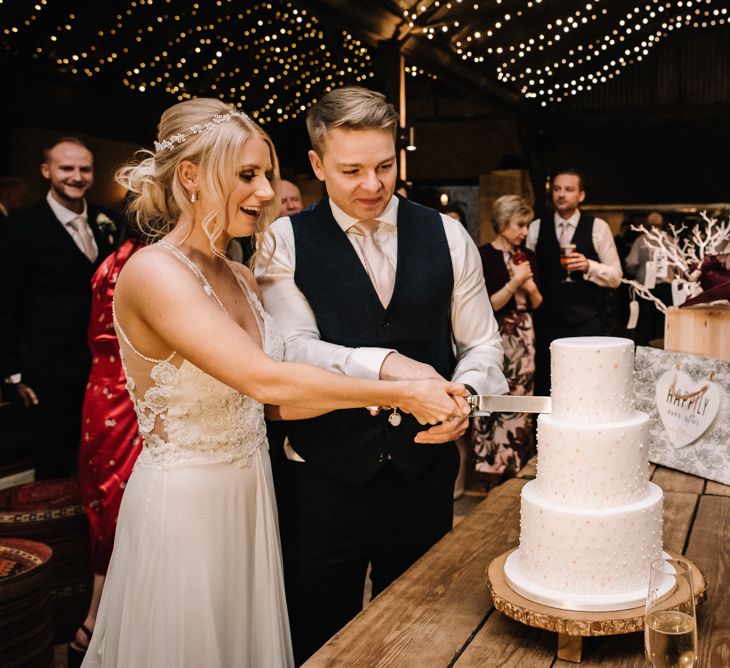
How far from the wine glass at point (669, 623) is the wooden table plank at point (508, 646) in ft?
0.84

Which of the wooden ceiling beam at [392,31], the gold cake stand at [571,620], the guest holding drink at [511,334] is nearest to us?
the gold cake stand at [571,620]

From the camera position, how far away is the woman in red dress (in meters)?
2.89

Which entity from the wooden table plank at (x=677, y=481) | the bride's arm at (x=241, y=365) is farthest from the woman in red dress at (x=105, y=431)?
the wooden table plank at (x=677, y=481)

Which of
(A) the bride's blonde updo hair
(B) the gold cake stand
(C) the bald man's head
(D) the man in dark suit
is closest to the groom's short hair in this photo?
(A) the bride's blonde updo hair

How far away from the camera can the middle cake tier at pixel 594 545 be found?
1405mm

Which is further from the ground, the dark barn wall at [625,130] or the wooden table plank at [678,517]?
the dark barn wall at [625,130]

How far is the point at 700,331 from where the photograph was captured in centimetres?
254

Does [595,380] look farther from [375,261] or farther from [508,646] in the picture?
[375,261]

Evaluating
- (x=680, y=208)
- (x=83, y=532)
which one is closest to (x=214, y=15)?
(x=83, y=532)

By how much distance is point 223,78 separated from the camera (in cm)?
902

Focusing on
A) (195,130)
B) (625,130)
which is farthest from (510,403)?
(625,130)

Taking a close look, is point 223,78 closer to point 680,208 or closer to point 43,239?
point 43,239

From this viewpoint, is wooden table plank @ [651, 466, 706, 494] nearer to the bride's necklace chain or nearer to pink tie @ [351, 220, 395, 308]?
pink tie @ [351, 220, 395, 308]

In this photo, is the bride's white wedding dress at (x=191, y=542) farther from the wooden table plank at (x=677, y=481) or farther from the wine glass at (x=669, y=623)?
the wooden table plank at (x=677, y=481)
